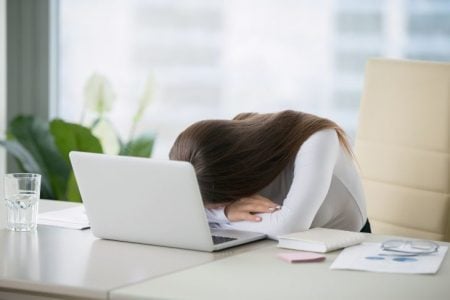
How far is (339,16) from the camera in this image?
4383mm

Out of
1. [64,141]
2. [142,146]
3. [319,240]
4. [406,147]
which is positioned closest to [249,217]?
[319,240]

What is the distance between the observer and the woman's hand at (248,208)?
7.88 ft

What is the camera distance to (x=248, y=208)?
243cm

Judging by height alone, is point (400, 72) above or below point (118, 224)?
above

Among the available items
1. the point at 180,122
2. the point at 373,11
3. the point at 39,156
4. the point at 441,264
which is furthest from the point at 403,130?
the point at 39,156

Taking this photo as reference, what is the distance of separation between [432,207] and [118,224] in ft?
3.87

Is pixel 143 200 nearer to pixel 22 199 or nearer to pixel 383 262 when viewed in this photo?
pixel 22 199

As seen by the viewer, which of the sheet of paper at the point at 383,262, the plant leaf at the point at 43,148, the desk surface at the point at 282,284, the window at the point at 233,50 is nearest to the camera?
the desk surface at the point at 282,284

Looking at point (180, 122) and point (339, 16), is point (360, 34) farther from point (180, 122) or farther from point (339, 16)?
point (180, 122)

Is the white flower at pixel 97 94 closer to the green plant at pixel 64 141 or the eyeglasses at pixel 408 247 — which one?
the green plant at pixel 64 141

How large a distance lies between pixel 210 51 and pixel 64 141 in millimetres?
851

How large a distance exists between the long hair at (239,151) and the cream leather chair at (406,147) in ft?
2.02

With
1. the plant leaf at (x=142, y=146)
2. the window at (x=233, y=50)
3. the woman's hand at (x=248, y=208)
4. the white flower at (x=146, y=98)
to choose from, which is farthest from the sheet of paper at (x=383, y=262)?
the white flower at (x=146, y=98)

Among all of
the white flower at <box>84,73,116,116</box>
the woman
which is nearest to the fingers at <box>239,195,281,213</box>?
the woman
